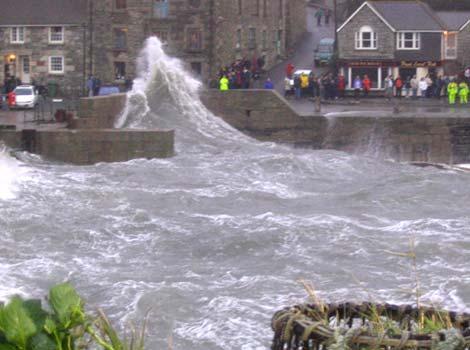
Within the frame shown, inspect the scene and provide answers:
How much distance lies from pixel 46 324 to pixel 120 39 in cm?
5120

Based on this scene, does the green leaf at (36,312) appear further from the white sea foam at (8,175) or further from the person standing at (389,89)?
the person standing at (389,89)

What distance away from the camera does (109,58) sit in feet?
182

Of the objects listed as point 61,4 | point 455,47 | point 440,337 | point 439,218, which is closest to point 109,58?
point 61,4

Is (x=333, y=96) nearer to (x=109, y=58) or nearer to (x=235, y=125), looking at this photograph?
(x=235, y=125)

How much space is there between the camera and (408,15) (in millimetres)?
55906

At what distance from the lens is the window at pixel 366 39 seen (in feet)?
181

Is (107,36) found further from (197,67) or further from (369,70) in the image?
(369,70)

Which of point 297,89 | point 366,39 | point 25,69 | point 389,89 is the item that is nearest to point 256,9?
point 366,39

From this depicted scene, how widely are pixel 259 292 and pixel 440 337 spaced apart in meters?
11.2

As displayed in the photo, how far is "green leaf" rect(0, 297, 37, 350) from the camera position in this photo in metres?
4.94

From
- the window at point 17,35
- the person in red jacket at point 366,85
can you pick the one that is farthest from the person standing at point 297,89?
the window at point 17,35

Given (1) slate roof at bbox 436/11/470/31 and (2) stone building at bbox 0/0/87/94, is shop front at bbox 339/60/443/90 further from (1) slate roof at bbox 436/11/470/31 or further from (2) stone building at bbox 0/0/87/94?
(2) stone building at bbox 0/0/87/94

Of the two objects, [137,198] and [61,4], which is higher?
[61,4]

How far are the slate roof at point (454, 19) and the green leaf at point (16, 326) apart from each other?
5181 centimetres
